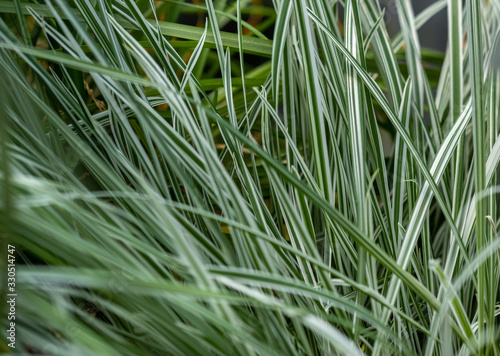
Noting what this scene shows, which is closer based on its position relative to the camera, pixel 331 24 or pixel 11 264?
pixel 11 264

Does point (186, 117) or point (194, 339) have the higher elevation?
point (186, 117)

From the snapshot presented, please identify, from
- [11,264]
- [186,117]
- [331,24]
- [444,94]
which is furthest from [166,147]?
[444,94]

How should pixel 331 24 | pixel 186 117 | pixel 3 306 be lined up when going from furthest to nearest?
pixel 331 24
pixel 186 117
pixel 3 306

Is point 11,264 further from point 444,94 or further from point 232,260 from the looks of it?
point 444,94

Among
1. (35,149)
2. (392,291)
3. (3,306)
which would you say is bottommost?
(392,291)

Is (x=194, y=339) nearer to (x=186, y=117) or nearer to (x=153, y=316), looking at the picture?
(x=153, y=316)

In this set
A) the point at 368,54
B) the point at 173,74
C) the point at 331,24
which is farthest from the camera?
the point at 368,54
